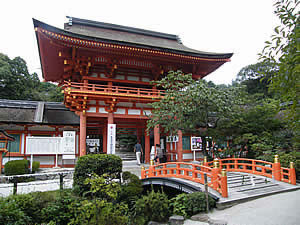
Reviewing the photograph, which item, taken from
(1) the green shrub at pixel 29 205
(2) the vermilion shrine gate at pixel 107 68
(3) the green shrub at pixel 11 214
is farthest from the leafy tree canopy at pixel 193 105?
(3) the green shrub at pixel 11 214

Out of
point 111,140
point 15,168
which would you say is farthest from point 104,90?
point 15,168

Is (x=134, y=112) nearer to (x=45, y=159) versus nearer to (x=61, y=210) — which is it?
(x=45, y=159)

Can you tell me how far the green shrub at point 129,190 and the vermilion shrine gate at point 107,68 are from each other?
3464mm

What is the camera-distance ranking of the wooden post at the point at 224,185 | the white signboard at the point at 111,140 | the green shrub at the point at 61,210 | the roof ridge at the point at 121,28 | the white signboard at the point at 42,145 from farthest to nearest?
the roof ridge at the point at 121,28, the white signboard at the point at 111,140, the white signboard at the point at 42,145, the wooden post at the point at 224,185, the green shrub at the point at 61,210

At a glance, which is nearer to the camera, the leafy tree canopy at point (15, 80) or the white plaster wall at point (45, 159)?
the white plaster wall at point (45, 159)

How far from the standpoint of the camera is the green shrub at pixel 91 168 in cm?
775

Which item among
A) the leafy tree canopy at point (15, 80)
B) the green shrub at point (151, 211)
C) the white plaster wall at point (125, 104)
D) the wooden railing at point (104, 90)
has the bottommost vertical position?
the green shrub at point (151, 211)

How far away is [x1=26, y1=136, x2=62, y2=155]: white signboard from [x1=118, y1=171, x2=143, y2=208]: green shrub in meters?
5.13

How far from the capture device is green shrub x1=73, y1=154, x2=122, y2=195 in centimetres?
775

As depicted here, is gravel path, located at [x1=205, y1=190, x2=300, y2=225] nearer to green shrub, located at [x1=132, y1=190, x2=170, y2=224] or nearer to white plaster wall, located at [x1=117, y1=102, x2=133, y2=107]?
green shrub, located at [x1=132, y1=190, x2=170, y2=224]

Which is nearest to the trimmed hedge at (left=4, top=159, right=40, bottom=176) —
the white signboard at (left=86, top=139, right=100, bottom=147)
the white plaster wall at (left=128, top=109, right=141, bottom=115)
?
the white signboard at (left=86, top=139, right=100, bottom=147)

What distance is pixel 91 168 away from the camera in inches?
315

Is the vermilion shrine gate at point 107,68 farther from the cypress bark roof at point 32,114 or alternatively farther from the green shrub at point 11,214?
the green shrub at point 11,214

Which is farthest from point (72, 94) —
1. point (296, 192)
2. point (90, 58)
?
point (296, 192)
